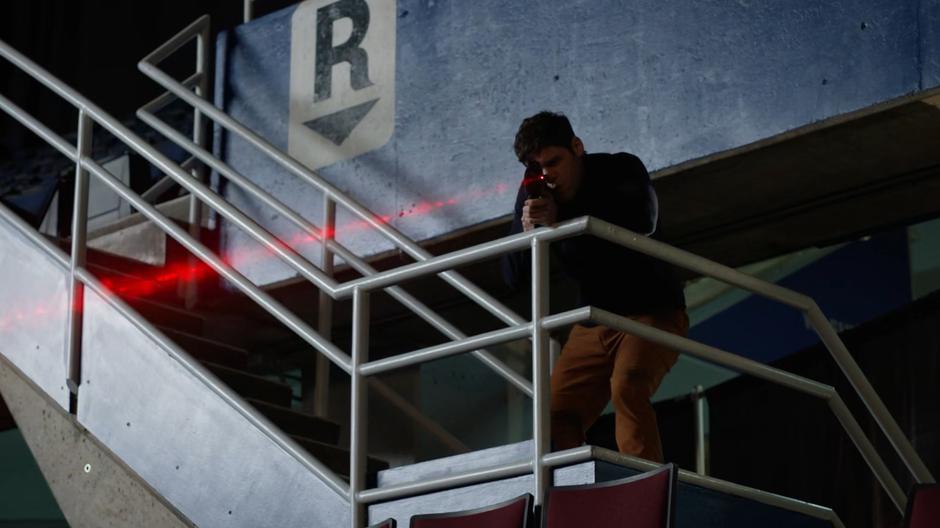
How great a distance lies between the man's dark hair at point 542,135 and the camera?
14.1ft

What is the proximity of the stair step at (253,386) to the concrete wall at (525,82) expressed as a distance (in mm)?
1315

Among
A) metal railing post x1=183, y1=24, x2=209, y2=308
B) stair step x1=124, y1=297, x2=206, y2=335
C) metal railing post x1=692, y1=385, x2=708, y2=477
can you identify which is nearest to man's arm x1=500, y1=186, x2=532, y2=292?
stair step x1=124, y1=297, x2=206, y2=335

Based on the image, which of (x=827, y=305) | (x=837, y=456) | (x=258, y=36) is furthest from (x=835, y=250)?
(x=258, y=36)

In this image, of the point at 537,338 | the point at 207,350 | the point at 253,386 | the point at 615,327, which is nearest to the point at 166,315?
the point at 207,350

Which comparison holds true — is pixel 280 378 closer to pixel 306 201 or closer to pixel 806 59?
pixel 306 201

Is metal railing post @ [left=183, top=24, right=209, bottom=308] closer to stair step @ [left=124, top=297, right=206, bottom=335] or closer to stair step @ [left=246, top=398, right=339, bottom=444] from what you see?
stair step @ [left=124, top=297, right=206, bottom=335]

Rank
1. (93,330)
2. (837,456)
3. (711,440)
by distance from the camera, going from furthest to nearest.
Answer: (711,440) → (837,456) → (93,330)

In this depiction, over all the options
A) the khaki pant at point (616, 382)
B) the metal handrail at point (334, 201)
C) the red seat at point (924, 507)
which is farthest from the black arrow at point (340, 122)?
the red seat at point (924, 507)

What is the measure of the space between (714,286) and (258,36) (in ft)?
8.27

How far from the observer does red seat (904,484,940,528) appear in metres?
3.44

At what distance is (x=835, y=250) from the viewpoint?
701 cm

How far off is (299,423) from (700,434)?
6.83 feet

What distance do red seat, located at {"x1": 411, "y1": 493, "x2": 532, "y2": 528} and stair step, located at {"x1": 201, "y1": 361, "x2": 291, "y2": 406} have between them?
1.54m

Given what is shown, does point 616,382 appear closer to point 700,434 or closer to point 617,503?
point 617,503
